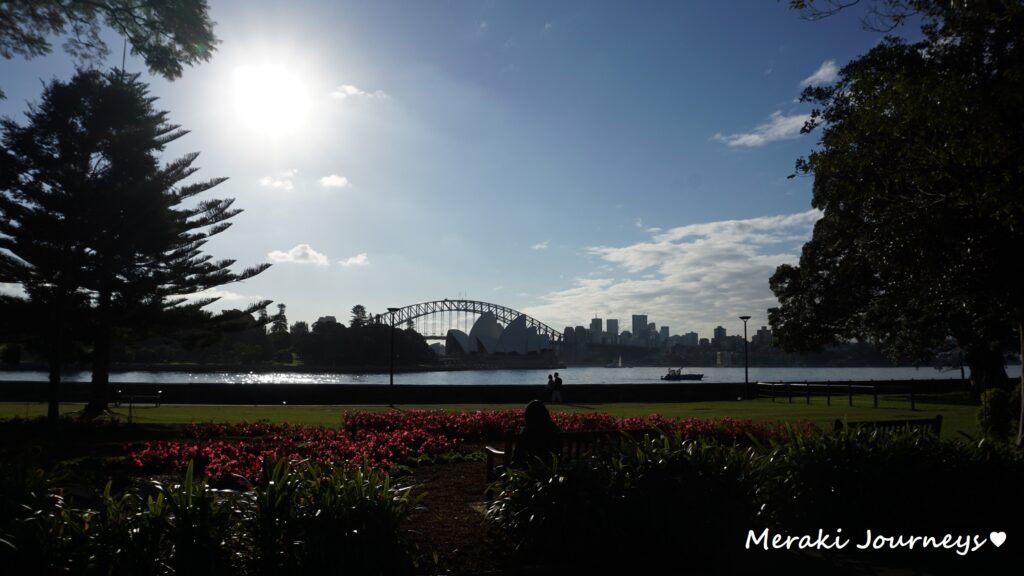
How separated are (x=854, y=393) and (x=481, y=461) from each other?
2546cm

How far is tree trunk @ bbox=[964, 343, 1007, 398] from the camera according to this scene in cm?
2900

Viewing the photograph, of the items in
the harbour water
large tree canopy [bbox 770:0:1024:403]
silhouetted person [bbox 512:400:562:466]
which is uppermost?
large tree canopy [bbox 770:0:1024:403]

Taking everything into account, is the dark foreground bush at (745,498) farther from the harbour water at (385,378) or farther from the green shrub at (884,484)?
the harbour water at (385,378)

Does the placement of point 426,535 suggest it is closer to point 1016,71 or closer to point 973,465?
point 973,465

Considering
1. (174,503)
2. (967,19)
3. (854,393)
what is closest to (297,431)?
(174,503)

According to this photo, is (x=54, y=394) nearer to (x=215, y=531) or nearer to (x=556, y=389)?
(x=215, y=531)

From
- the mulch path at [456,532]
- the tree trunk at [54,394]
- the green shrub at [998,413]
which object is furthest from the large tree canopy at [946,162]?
the tree trunk at [54,394]

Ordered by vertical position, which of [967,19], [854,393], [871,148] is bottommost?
[854,393]

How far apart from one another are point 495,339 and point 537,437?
149048 millimetres

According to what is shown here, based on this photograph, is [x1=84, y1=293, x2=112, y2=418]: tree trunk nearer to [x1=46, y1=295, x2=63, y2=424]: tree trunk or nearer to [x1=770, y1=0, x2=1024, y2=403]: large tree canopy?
[x1=46, y1=295, x2=63, y2=424]: tree trunk

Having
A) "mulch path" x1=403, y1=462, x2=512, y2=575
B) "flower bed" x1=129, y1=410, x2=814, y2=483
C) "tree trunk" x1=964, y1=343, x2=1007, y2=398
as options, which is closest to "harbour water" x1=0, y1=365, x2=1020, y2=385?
Result: "tree trunk" x1=964, y1=343, x2=1007, y2=398

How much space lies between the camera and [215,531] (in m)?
4.21

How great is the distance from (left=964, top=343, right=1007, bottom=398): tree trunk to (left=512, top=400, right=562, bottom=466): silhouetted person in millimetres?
28593

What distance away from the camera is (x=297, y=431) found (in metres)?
13.1
